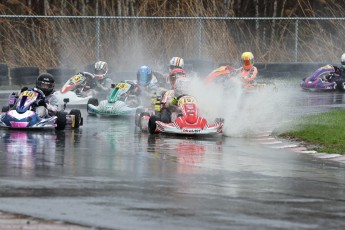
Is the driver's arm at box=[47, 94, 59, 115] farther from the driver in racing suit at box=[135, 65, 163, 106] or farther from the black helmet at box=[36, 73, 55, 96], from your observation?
the driver in racing suit at box=[135, 65, 163, 106]

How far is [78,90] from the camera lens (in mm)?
25594

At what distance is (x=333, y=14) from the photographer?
40.5 m

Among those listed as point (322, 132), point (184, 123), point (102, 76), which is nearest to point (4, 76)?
point (102, 76)

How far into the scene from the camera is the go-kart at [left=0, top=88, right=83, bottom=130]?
58.6 ft

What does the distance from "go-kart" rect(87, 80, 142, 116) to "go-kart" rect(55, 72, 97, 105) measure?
79.0 inches

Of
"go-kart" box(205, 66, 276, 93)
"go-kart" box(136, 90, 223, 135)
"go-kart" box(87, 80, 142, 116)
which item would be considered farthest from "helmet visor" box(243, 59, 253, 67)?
"go-kart" box(136, 90, 223, 135)

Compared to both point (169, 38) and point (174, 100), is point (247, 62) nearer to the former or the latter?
point (169, 38)

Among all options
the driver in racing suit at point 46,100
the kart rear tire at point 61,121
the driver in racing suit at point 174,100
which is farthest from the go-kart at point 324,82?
the kart rear tire at point 61,121

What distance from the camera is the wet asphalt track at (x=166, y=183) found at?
9.23m

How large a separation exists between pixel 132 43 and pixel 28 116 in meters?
16.8

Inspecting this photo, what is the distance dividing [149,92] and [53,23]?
1095cm

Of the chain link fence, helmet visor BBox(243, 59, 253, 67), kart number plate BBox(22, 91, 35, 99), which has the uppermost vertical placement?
the chain link fence

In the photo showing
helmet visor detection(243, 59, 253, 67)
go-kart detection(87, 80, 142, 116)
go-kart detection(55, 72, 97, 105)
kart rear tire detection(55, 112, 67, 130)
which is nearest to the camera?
kart rear tire detection(55, 112, 67, 130)

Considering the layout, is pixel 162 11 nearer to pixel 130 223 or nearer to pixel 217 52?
pixel 217 52
